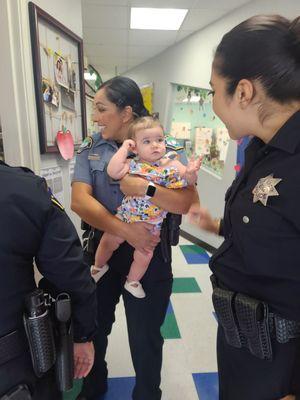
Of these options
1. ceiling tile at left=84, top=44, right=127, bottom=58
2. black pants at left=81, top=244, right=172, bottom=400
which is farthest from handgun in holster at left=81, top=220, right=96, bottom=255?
ceiling tile at left=84, top=44, right=127, bottom=58

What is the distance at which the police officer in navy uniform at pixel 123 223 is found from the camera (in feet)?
4.14

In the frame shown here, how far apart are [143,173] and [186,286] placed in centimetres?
203

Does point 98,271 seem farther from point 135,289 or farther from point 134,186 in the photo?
point 134,186

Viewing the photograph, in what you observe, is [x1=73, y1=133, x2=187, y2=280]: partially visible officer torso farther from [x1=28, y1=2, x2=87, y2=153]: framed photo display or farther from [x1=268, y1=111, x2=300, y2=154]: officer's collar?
[x1=268, y1=111, x2=300, y2=154]: officer's collar

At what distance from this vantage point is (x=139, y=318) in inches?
53.9

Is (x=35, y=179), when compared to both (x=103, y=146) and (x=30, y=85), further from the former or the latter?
(x=30, y=85)

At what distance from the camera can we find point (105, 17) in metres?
3.88

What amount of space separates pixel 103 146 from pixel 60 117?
0.73m

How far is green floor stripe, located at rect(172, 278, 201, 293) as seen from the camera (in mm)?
2932

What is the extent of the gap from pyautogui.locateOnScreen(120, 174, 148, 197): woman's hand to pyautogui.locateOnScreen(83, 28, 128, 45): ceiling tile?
12.9 ft

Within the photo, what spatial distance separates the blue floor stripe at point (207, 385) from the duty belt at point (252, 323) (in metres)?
1.04

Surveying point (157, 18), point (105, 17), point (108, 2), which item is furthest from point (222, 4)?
point (105, 17)

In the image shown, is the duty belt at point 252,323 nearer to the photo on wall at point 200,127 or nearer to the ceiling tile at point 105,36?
the photo on wall at point 200,127

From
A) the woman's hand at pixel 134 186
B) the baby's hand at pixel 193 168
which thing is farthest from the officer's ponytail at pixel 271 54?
the woman's hand at pixel 134 186
